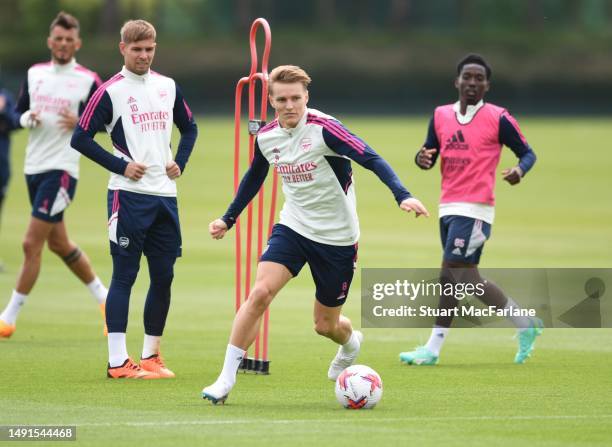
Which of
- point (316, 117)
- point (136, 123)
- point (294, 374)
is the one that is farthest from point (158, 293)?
point (316, 117)

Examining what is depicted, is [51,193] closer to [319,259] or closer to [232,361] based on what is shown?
[319,259]

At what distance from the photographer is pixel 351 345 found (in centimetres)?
965

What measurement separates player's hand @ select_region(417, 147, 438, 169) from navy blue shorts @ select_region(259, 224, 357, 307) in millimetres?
2145

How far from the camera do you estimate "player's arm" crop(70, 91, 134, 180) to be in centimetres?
988

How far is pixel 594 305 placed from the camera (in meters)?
13.2

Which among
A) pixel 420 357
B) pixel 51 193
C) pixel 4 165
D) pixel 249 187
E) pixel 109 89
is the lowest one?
pixel 420 357

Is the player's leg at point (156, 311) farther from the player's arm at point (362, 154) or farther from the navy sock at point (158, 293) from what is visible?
the player's arm at point (362, 154)

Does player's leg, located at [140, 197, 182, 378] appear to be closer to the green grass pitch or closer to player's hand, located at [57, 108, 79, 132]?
the green grass pitch

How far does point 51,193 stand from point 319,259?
421 centimetres

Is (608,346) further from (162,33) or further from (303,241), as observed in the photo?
(162,33)

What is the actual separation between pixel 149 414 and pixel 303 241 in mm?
1603

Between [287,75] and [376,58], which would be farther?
[376,58]

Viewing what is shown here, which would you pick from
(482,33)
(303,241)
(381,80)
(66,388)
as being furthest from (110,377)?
(482,33)

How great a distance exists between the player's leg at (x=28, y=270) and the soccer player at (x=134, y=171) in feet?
8.43
